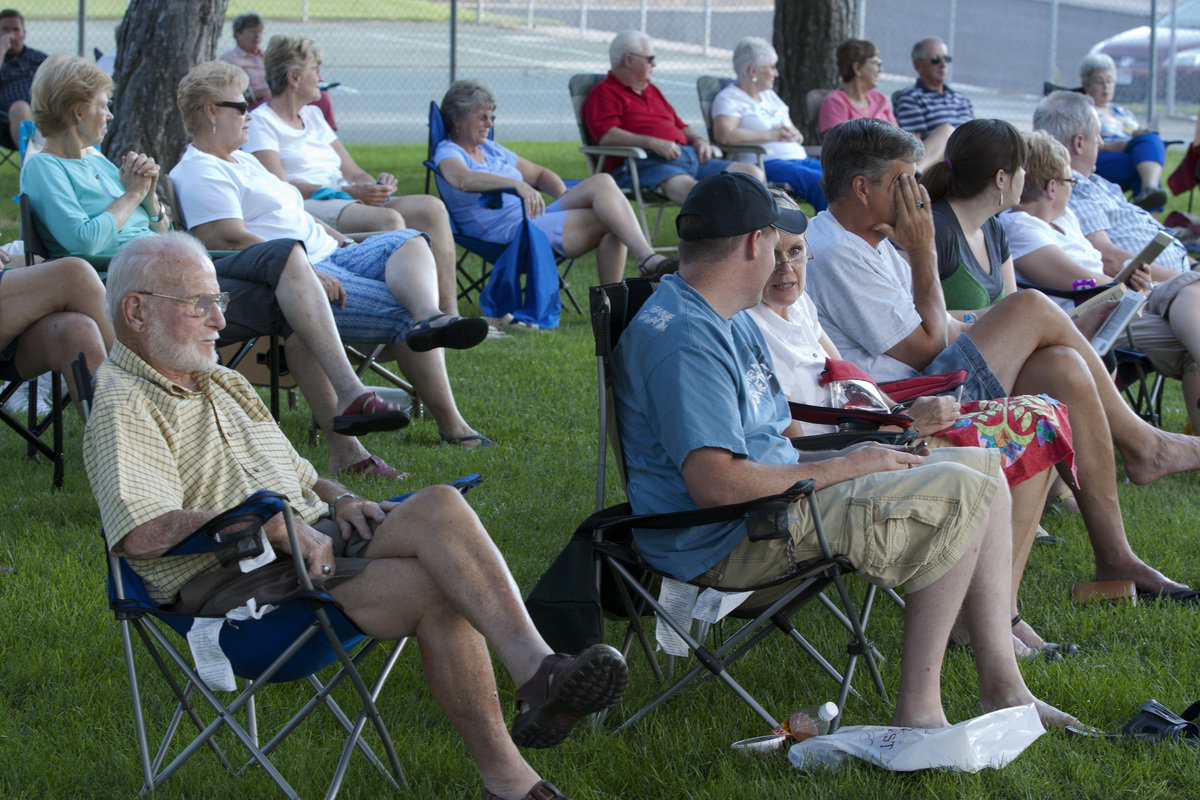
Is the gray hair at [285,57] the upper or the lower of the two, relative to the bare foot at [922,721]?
upper

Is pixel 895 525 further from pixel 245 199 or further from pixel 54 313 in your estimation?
pixel 245 199

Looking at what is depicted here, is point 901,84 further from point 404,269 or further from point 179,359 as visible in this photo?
point 179,359

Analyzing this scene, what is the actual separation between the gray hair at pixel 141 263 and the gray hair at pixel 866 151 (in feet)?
6.11

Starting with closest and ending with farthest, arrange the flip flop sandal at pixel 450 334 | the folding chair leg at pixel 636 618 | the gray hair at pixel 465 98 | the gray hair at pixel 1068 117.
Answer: the folding chair leg at pixel 636 618 < the flip flop sandal at pixel 450 334 < the gray hair at pixel 1068 117 < the gray hair at pixel 465 98

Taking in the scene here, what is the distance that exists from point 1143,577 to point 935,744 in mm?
1437

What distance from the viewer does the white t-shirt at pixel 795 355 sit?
3273mm

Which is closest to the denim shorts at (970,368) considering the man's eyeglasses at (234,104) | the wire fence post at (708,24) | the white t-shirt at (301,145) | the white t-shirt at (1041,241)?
the white t-shirt at (1041,241)

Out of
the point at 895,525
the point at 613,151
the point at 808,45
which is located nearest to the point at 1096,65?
the point at 808,45

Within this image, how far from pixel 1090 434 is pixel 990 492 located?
1140 mm

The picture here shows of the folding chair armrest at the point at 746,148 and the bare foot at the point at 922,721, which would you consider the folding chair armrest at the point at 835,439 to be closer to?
the bare foot at the point at 922,721

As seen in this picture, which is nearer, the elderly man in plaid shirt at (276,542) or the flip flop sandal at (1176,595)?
the elderly man in plaid shirt at (276,542)

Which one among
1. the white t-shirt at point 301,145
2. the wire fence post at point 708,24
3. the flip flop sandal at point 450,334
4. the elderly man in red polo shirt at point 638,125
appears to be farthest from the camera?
the wire fence post at point 708,24

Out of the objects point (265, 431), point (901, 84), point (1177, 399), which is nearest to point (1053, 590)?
point (265, 431)

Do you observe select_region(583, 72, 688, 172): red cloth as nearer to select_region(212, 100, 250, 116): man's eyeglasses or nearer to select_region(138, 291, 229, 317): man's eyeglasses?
select_region(212, 100, 250, 116): man's eyeglasses
